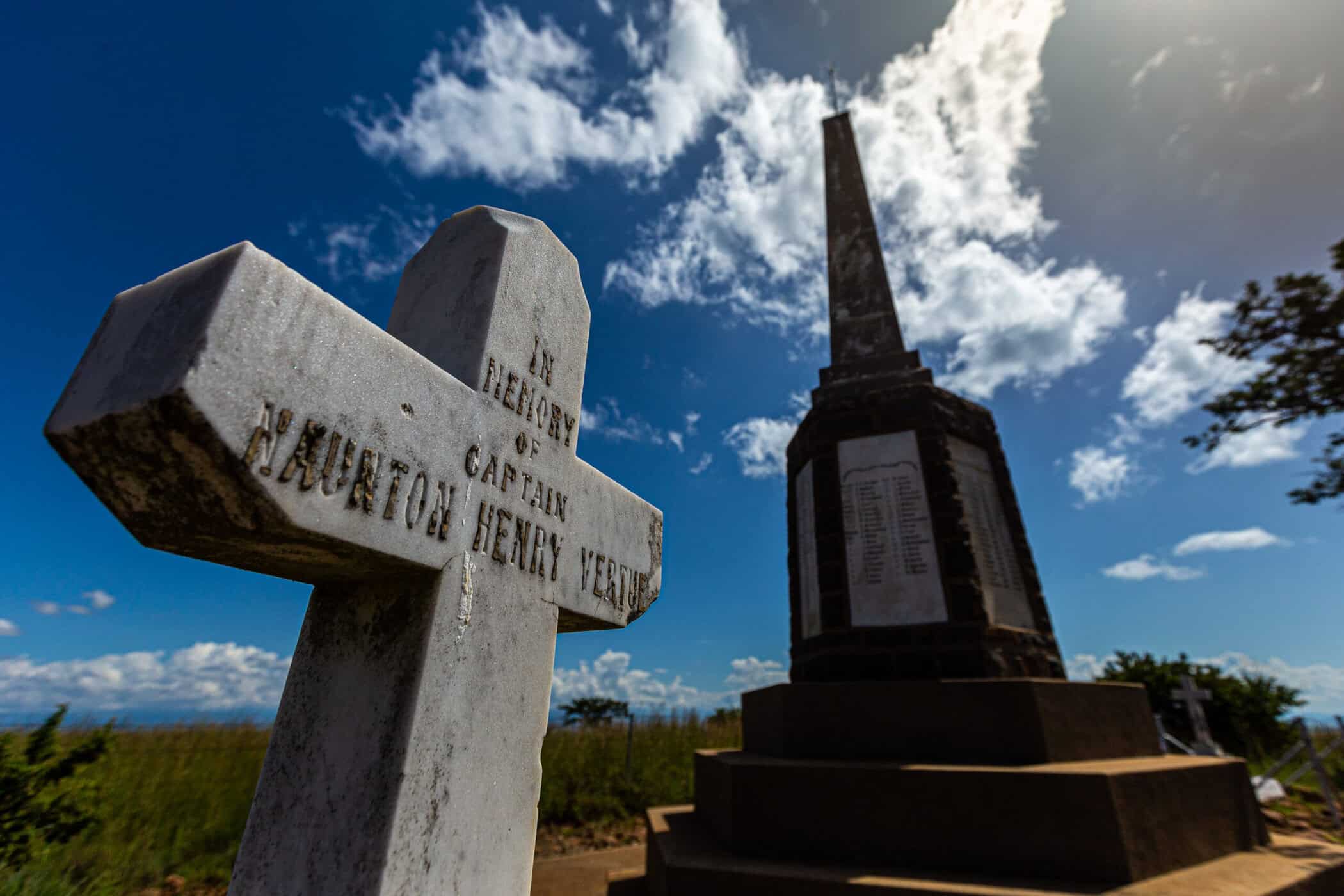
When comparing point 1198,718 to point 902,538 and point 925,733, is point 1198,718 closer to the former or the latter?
point 902,538

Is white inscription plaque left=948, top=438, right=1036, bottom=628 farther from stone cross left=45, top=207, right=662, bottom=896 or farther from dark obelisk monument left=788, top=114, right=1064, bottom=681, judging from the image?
stone cross left=45, top=207, right=662, bottom=896

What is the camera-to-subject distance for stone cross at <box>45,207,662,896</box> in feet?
3.22

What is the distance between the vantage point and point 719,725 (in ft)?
35.6

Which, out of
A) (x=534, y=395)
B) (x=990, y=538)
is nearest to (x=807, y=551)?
(x=990, y=538)

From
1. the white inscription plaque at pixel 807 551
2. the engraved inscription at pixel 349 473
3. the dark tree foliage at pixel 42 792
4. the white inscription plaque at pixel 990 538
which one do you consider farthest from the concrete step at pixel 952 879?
the dark tree foliage at pixel 42 792

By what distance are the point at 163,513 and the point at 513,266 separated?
1.18 m

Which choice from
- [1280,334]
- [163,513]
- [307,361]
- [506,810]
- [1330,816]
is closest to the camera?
[163,513]

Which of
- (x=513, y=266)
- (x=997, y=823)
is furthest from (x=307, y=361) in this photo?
(x=997, y=823)

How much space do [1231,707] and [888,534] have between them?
866 centimetres

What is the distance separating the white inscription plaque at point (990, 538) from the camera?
4930mm

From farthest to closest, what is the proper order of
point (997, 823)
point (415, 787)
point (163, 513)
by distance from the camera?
1. point (997, 823)
2. point (415, 787)
3. point (163, 513)

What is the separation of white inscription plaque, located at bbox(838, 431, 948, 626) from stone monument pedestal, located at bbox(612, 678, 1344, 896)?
83cm

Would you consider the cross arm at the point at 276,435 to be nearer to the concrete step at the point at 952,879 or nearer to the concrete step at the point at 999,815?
the concrete step at the point at 952,879

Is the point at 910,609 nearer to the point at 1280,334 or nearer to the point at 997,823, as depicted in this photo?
the point at 997,823
